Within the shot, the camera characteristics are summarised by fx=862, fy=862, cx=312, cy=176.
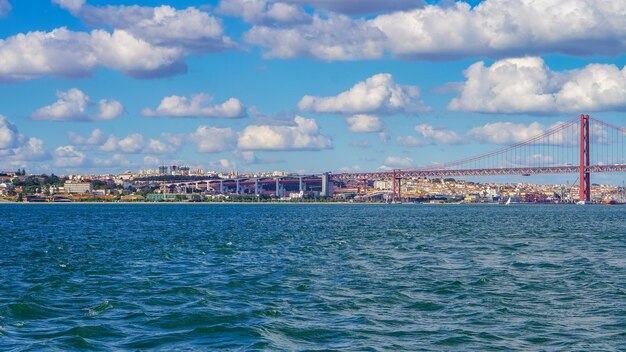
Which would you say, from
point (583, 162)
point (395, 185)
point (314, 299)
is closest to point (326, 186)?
point (395, 185)

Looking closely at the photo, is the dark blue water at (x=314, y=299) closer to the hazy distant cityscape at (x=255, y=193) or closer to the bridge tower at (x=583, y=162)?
the bridge tower at (x=583, y=162)

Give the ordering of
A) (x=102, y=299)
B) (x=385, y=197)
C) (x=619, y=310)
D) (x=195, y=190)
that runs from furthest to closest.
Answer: (x=195, y=190) → (x=385, y=197) → (x=102, y=299) → (x=619, y=310)

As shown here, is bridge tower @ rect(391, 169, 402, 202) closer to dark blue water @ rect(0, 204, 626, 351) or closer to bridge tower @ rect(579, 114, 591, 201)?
bridge tower @ rect(579, 114, 591, 201)

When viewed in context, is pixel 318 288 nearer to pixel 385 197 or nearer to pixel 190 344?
pixel 190 344

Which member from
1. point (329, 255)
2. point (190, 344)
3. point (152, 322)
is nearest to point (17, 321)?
point (152, 322)

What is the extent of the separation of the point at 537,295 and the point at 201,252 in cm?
1396

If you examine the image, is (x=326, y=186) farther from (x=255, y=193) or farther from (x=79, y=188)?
(x=79, y=188)

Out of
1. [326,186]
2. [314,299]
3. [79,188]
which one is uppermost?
[79,188]

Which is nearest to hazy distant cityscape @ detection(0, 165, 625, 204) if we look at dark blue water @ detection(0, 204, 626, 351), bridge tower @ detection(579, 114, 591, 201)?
bridge tower @ detection(579, 114, 591, 201)

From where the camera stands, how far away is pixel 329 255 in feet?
85.8

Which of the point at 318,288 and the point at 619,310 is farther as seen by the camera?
the point at 318,288

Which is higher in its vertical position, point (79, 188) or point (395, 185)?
point (79, 188)

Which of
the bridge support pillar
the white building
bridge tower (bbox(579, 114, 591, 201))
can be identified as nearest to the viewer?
bridge tower (bbox(579, 114, 591, 201))

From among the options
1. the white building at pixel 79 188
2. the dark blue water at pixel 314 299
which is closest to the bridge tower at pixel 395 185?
the white building at pixel 79 188
